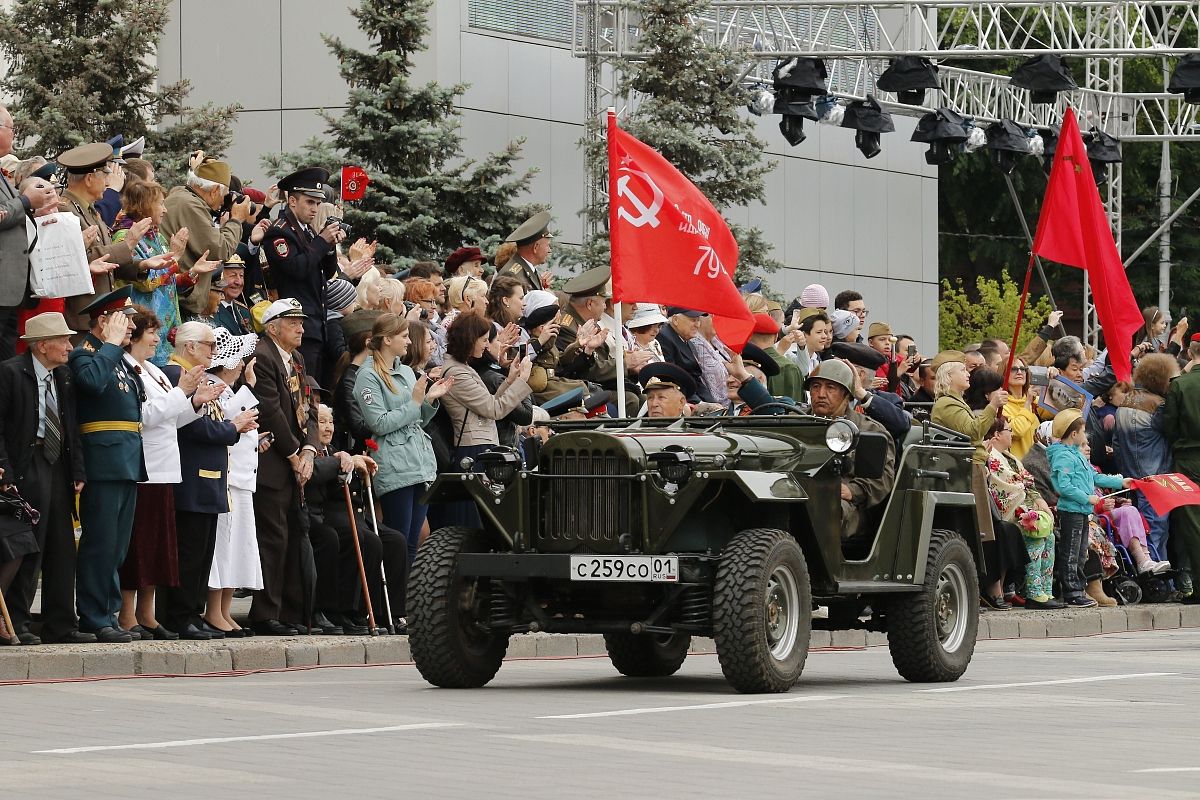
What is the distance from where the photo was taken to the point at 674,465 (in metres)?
13.2

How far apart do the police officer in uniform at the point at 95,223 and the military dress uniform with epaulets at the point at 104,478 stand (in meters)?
0.64

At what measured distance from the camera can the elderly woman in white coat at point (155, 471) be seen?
608 inches

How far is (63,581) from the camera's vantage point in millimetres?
14984

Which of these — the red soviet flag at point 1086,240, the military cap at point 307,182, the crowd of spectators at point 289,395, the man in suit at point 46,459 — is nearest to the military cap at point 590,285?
the crowd of spectators at point 289,395

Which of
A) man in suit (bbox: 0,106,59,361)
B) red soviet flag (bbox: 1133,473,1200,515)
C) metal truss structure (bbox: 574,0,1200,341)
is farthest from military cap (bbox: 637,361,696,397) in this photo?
metal truss structure (bbox: 574,0,1200,341)

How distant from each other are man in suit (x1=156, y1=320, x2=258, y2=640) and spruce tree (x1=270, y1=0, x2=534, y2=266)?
1293cm

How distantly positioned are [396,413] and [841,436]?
15.0ft

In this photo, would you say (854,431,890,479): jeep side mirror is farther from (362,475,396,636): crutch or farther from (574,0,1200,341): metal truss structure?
(574,0,1200,341): metal truss structure

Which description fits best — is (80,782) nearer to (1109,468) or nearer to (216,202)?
(216,202)

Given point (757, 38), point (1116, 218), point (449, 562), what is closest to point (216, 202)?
point (449, 562)

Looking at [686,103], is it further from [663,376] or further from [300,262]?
[663,376]

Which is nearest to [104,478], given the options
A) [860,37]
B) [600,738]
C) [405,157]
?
[600,738]

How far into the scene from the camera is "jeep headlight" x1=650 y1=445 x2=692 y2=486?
1316 cm

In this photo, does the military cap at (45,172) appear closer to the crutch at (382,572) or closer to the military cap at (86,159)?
the military cap at (86,159)
